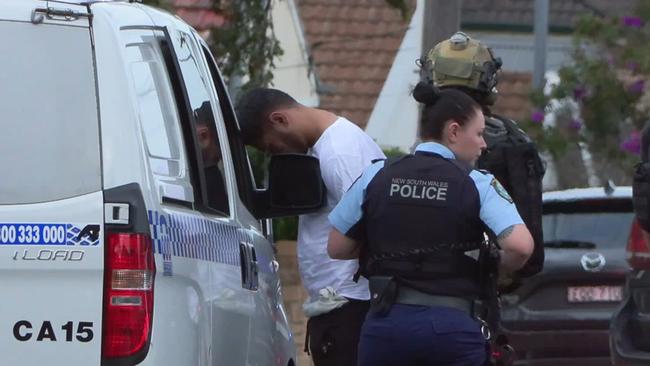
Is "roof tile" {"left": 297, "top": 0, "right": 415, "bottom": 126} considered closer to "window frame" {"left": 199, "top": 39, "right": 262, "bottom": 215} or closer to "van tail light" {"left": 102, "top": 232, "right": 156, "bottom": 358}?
"window frame" {"left": 199, "top": 39, "right": 262, "bottom": 215}

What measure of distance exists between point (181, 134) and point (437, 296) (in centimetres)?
111

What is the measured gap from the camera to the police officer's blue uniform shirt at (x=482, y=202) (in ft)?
17.3

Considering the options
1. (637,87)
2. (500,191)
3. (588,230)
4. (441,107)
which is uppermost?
(441,107)

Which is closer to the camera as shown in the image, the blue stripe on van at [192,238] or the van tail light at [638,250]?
the blue stripe on van at [192,238]

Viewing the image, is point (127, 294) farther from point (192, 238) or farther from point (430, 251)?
point (430, 251)

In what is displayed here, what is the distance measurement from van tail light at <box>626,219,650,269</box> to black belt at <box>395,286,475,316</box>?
232 centimetres

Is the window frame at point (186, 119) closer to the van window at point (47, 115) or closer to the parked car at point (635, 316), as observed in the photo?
the van window at point (47, 115)

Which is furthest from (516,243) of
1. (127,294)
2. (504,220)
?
(127,294)

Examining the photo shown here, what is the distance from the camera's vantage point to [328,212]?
21.0 feet

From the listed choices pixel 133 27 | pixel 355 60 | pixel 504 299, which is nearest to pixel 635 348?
pixel 504 299

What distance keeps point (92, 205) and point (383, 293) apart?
157 centimetres

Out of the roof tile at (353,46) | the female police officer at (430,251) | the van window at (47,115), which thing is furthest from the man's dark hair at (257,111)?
the roof tile at (353,46)

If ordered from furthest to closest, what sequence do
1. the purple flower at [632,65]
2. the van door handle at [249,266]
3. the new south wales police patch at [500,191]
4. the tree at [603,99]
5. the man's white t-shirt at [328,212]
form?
the tree at [603,99] < the purple flower at [632,65] < the man's white t-shirt at [328,212] < the new south wales police patch at [500,191] < the van door handle at [249,266]

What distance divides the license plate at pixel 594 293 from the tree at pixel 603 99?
710 centimetres
